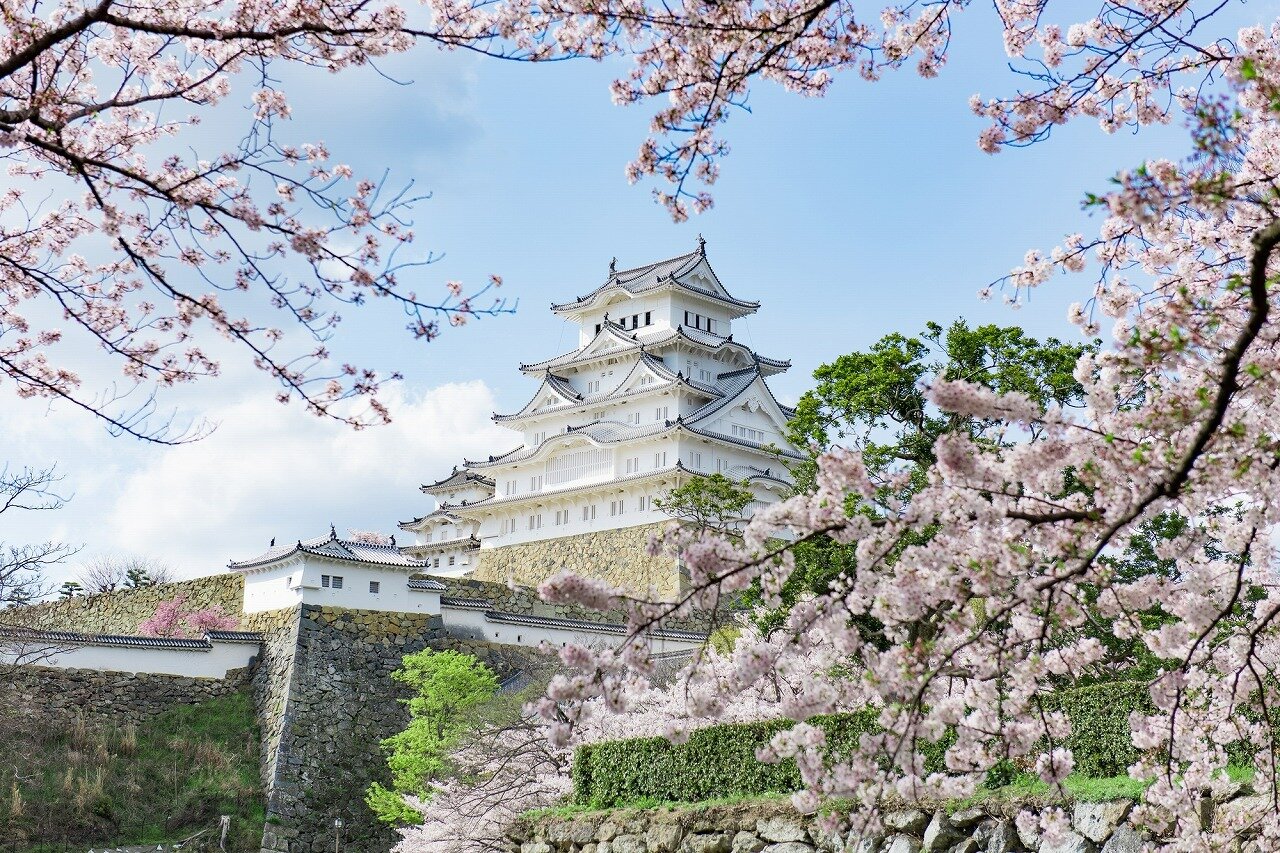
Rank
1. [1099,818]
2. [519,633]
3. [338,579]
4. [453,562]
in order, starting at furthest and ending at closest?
[453,562]
[519,633]
[338,579]
[1099,818]

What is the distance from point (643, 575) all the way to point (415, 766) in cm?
1122

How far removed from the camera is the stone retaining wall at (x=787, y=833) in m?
7.90

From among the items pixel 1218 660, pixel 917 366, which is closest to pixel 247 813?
pixel 917 366

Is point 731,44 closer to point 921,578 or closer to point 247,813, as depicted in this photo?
point 921,578

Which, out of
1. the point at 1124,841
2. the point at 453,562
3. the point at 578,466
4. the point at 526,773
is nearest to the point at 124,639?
the point at 526,773

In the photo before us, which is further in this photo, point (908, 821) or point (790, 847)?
→ point (790, 847)

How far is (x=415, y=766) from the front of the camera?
63.0ft

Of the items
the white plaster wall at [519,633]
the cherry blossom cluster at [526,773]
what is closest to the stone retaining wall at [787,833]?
the cherry blossom cluster at [526,773]

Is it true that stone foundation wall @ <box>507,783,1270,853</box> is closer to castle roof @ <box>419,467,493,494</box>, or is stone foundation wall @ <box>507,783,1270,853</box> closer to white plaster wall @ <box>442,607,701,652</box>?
white plaster wall @ <box>442,607,701,652</box>

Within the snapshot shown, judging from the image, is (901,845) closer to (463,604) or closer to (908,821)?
(908,821)

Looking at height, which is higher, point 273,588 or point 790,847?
point 273,588

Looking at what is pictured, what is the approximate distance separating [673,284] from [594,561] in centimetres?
888

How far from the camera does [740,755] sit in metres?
11.2

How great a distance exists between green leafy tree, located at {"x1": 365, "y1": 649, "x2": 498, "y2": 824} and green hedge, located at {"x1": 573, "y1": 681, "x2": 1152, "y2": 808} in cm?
582
